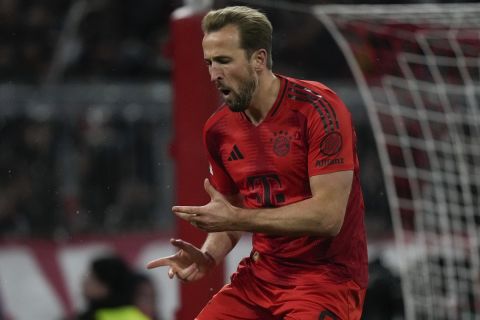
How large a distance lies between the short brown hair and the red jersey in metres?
0.21

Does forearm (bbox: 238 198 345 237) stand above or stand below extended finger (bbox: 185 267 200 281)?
above

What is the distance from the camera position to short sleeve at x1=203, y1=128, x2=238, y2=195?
4.04 m

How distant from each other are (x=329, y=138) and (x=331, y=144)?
0.02 meters

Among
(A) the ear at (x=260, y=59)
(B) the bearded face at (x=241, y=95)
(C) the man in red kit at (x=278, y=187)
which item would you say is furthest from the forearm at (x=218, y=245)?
(A) the ear at (x=260, y=59)

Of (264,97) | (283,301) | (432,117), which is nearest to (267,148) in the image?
(264,97)

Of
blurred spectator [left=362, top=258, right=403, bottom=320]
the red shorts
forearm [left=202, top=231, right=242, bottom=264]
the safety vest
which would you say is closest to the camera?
the red shorts

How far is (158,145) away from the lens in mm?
8898

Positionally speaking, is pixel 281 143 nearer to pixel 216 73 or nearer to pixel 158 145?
pixel 216 73

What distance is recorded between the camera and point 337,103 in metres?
3.75

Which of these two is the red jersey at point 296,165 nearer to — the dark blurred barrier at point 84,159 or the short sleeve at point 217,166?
the short sleeve at point 217,166

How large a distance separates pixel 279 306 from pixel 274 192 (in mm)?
421

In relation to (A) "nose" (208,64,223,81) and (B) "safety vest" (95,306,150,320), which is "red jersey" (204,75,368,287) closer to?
(A) "nose" (208,64,223,81)

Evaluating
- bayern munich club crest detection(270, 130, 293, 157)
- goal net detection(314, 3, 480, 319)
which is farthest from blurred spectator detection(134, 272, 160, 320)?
bayern munich club crest detection(270, 130, 293, 157)

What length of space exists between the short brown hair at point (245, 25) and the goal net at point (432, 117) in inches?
101
